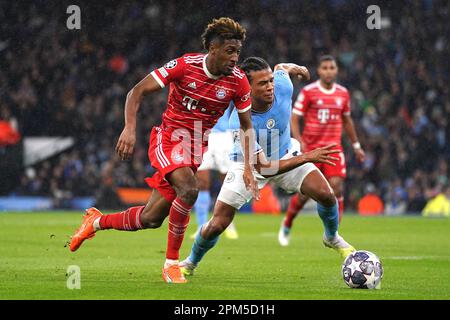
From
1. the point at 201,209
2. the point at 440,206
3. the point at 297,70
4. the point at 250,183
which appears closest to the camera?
the point at 250,183

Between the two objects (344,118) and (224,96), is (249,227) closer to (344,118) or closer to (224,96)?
(344,118)

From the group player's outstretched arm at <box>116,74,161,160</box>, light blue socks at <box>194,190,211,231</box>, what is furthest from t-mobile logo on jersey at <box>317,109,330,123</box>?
player's outstretched arm at <box>116,74,161,160</box>

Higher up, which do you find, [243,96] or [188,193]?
[243,96]

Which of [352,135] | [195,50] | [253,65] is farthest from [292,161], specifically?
[195,50]

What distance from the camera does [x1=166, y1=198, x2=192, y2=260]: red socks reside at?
854 cm

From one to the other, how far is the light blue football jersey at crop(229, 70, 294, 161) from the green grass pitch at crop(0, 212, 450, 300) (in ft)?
4.00

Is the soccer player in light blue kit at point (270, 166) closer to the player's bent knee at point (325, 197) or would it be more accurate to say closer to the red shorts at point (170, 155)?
the player's bent knee at point (325, 197)

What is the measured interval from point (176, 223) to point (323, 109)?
6.27 m

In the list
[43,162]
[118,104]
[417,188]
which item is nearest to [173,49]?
[118,104]

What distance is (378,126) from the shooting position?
2550cm

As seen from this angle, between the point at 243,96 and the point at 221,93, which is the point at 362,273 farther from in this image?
the point at 221,93

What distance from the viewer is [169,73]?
27.6 ft

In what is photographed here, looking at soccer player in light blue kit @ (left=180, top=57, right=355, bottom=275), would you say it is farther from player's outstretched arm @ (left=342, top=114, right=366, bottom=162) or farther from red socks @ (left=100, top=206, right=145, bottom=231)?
player's outstretched arm @ (left=342, top=114, right=366, bottom=162)

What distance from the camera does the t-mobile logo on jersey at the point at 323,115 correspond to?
47.4 feet
